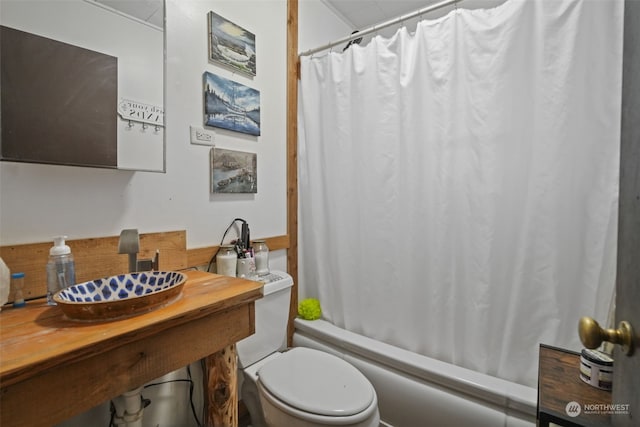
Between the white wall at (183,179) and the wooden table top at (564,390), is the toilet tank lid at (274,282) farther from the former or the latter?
the wooden table top at (564,390)

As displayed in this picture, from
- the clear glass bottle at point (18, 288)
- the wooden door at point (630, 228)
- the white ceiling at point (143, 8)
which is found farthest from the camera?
the white ceiling at point (143, 8)

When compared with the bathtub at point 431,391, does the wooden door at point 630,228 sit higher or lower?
higher

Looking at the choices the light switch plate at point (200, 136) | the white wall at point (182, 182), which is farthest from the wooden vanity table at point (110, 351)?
the light switch plate at point (200, 136)

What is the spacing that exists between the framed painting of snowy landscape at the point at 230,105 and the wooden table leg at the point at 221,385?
3.18 ft

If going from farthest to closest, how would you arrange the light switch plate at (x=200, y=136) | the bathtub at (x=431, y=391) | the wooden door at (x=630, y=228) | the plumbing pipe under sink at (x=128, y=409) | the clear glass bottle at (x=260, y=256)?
the clear glass bottle at (x=260, y=256) < the light switch plate at (x=200, y=136) < the bathtub at (x=431, y=391) < the plumbing pipe under sink at (x=128, y=409) < the wooden door at (x=630, y=228)

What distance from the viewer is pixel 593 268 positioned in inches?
42.5

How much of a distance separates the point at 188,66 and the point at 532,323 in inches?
70.5

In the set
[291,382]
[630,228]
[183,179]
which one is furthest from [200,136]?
[630,228]

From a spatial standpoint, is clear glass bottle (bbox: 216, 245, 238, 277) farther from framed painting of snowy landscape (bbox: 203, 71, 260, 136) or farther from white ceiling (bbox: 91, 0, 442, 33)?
white ceiling (bbox: 91, 0, 442, 33)

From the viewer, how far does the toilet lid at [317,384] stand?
995 millimetres

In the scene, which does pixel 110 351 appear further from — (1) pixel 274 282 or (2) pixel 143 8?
(2) pixel 143 8

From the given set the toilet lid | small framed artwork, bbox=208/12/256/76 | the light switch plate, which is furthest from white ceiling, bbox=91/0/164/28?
the toilet lid

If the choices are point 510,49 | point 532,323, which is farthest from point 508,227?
point 510,49

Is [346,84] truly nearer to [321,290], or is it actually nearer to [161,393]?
[321,290]
